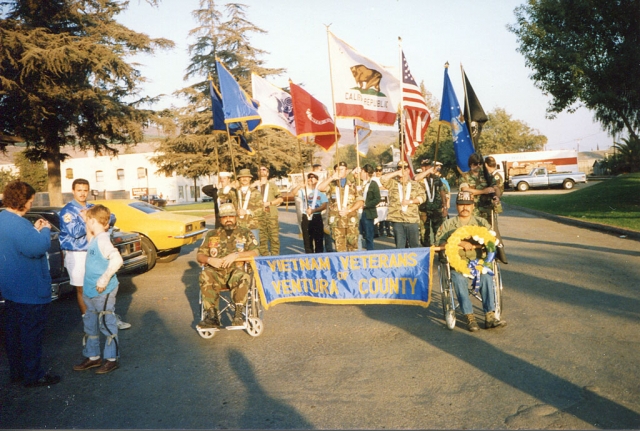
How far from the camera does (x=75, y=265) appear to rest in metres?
6.43

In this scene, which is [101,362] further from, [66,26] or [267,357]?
[66,26]

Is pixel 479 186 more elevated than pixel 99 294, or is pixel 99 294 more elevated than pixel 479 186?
pixel 479 186

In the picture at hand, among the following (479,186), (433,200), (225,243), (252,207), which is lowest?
(225,243)

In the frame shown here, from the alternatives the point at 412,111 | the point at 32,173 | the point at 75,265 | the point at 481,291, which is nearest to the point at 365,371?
the point at 481,291

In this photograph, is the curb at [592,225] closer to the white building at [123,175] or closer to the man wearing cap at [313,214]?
the man wearing cap at [313,214]

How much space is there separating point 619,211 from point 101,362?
18.5 meters

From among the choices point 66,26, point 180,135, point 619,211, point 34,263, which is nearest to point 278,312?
point 34,263

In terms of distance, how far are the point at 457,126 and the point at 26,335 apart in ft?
24.5

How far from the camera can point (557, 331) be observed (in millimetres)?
5969

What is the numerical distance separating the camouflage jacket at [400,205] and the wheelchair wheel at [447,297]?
9.35 ft

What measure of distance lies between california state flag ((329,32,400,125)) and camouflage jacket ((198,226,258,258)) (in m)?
3.60

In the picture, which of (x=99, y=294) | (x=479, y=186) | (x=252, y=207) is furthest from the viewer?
(x=252, y=207)

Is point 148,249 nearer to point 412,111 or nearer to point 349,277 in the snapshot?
point 412,111

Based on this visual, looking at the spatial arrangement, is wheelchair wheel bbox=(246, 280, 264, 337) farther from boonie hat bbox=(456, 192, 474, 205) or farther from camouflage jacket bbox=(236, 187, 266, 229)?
camouflage jacket bbox=(236, 187, 266, 229)
